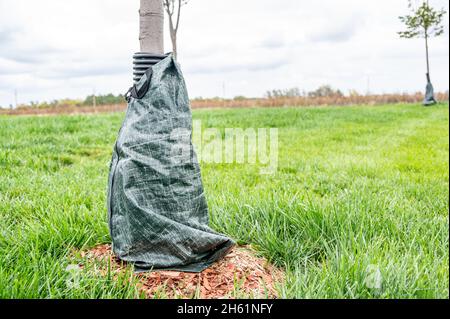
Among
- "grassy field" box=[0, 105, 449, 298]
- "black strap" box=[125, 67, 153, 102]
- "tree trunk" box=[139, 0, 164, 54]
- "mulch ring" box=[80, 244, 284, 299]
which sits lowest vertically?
"mulch ring" box=[80, 244, 284, 299]

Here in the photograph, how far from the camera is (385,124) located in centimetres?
1167

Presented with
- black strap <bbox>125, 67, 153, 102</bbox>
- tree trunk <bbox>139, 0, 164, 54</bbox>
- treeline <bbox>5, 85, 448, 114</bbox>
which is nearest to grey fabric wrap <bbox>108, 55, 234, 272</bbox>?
black strap <bbox>125, 67, 153, 102</bbox>

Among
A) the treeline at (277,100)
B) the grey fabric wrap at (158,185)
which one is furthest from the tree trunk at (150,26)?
the treeline at (277,100)

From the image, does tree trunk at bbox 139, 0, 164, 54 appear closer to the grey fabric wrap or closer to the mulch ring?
the grey fabric wrap

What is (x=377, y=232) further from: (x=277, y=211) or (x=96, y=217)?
(x=96, y=217)

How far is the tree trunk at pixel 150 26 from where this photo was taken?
198 centimetres

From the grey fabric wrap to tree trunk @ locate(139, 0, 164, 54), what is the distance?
155 millimetres

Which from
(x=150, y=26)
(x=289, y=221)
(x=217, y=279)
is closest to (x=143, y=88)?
(x=150, y=26)

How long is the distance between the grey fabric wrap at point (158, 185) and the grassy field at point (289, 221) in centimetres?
22

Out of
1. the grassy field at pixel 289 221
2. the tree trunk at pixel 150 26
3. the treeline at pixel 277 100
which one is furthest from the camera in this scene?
the treeline at pixel 277 100

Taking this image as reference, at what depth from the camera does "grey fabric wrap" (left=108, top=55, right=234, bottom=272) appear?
185 centimetres

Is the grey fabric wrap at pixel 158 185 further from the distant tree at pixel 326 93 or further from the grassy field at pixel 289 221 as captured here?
the distant tree at pixel 326 93
